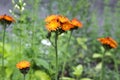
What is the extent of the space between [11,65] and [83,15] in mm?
1957

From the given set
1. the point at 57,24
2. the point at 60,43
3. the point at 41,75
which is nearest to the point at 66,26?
the point at 57,24

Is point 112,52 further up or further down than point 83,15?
further down

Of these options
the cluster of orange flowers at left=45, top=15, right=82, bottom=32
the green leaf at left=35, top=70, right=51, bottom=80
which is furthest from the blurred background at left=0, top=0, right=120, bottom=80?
the cluster of orange flowers at left=45, top=15, right=82, bottom=32

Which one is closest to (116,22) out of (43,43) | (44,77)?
(43,43)

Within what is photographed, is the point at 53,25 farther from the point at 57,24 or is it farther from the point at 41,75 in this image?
the point at 41,75

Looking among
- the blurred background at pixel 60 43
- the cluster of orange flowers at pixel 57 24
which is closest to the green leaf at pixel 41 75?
the blurred background at pixel 60 43

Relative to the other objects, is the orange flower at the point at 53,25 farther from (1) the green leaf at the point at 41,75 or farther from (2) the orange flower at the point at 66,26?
(1) the green leaf at the point at 41,75

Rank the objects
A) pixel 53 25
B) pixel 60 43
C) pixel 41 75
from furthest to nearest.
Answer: pixel 60 43, pixel 41 75, pixel 53 25

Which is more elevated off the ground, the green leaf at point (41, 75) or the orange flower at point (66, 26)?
the orange flower at point (66, 26)

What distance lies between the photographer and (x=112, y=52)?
4934 millimetres

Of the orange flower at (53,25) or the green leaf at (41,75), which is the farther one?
the green leaf at (41,75)

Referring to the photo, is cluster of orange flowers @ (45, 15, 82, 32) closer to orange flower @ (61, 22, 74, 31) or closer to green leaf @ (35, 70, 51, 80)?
orange flower @ (61, 22, 74, 31)

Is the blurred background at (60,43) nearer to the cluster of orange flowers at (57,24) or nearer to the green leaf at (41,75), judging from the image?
the green leaf at (41,75)

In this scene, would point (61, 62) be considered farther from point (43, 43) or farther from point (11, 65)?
point (11, 65)
